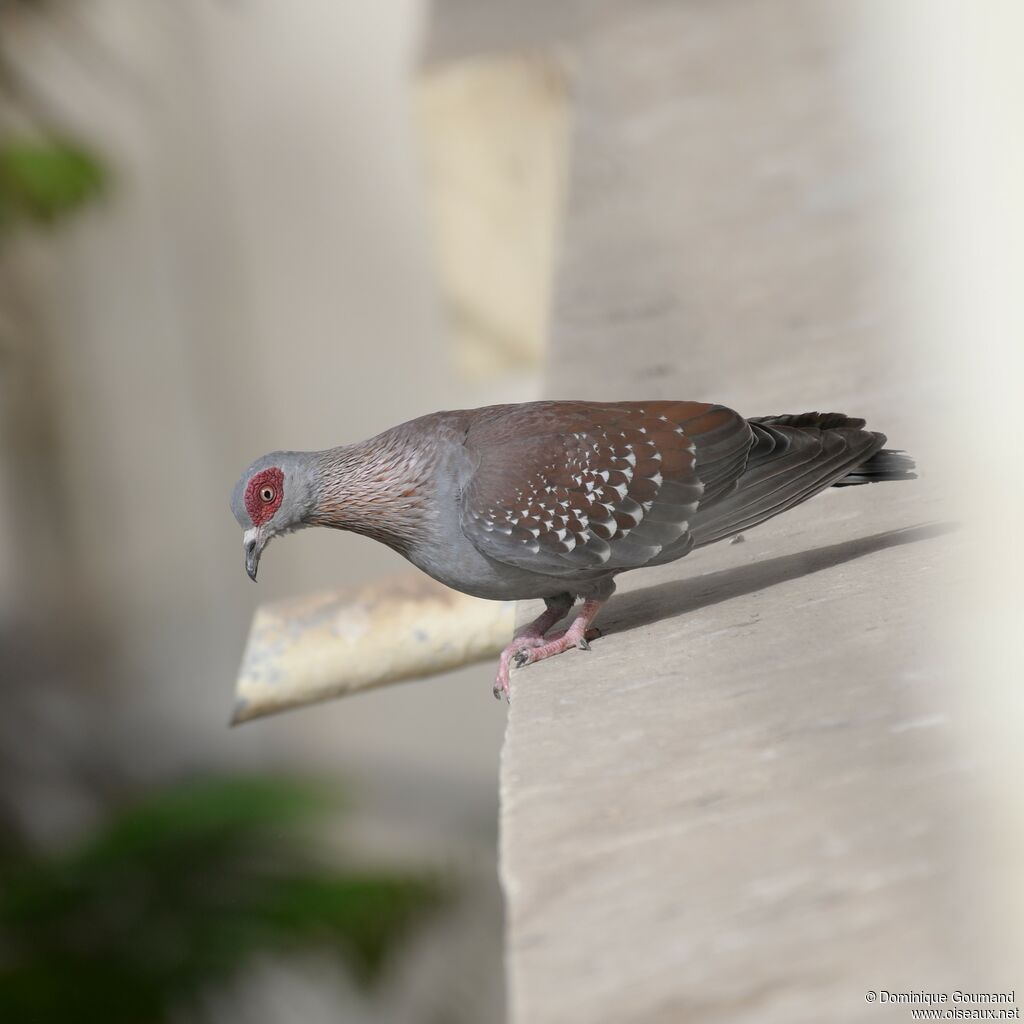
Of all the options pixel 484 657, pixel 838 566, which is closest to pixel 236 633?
pixel 484 657

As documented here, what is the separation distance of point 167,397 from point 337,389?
109 centimetres

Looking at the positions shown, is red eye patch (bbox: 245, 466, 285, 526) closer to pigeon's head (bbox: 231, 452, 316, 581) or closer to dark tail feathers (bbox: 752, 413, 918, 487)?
pigeon's head (bbox: 231, 452, 316, 581)

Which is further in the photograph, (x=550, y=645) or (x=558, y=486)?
(x=550, y=645)

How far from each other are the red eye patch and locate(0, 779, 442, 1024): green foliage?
363 centimetres

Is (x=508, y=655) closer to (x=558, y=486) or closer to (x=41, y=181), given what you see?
(x=558, y=486)

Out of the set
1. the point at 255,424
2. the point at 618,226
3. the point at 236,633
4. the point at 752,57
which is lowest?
the point at 236,633

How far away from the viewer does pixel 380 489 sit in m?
2.75

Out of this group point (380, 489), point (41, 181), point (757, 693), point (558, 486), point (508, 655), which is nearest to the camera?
point (757, 693)

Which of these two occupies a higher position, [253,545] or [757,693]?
[253,545]

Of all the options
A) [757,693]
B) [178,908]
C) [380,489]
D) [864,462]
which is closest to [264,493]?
[380,489]

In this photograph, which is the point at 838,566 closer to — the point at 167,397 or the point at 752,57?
the point at 752,57

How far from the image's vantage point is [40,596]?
8.55 metres

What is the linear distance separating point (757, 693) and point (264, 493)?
1.10 meters

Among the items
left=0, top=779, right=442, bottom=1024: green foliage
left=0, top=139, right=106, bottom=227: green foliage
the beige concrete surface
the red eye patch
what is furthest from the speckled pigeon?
left=0, top=139, right=106, bottom=227: green foliage
